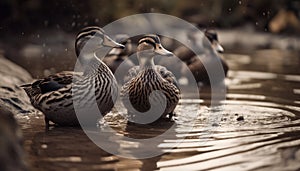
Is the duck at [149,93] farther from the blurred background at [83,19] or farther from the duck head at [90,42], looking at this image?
the blurred background at [83,19]

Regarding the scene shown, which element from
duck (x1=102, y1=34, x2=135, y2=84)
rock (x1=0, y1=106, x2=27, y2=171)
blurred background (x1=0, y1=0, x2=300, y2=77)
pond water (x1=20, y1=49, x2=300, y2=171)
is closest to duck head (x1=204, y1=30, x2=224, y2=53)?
blurred background (x1=0, y1=0, x2=300, y2=77)

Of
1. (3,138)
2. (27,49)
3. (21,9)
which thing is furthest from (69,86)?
(21,9)

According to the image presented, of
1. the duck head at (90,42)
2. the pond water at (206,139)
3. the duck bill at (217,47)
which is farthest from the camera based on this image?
the duck bill at (217,47)

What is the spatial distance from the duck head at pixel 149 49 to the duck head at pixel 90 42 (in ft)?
1.67

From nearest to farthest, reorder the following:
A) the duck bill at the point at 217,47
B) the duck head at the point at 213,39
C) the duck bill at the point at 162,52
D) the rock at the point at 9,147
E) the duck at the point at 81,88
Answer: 1. the rock at the point at 9,147
2. the duck at the point at 81,88
3. the duck bill at the point at 162,52
4. the duck bill at the point at 217,47
5. the duck head at the point at 213,39

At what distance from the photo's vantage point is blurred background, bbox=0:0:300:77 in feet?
38.8

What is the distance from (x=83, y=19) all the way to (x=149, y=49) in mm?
6698

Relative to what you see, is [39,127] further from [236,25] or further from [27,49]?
[236,25]

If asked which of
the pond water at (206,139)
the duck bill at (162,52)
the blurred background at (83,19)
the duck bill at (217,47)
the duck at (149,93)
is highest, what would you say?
the blurred background at (83,19)

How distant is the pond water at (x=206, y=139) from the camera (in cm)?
499

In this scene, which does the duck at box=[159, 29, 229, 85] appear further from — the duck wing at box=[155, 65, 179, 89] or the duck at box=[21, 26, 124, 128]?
the duck at box=[21, 26, 124, 128]

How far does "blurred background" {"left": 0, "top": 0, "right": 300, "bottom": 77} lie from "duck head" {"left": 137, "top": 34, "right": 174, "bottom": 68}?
2.86 m

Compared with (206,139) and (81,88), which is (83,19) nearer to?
(81,88)

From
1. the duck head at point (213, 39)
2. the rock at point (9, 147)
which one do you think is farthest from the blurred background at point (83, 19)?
the rock at point (9, 147)
